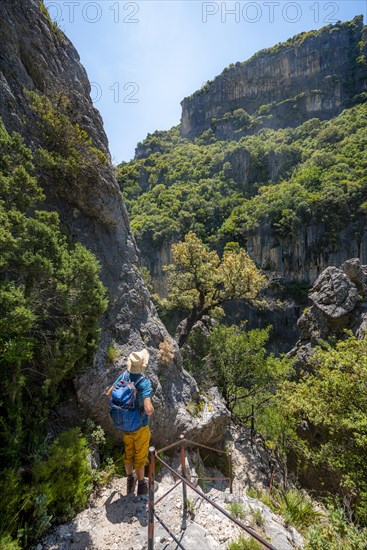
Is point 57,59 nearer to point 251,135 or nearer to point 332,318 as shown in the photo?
point 332,318

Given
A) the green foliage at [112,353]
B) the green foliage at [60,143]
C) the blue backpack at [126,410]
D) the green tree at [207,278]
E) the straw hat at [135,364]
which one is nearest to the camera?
the blue backpack at [126,410]

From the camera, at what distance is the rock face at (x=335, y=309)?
1858 centimetres

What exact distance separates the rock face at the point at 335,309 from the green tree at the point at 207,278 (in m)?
8.50

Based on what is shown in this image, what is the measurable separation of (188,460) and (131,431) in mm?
4171

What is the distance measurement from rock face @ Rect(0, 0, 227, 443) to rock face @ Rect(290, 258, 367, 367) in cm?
1376

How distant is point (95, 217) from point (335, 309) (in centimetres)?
1790

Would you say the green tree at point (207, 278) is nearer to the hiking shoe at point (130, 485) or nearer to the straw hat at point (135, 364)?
the hiking shoe at point (130, 485)

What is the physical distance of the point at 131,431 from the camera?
12.6 feet

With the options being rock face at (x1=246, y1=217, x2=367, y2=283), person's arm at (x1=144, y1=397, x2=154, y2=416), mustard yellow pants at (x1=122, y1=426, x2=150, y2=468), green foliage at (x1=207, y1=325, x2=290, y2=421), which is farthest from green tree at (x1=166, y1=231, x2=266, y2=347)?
rock face at (x1=246, y1=217, x2=367, y2=283)

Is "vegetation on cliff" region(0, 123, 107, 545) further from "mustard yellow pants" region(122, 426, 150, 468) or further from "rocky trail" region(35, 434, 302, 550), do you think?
"mustard yellow pants" region(122, 426, 150, 468)

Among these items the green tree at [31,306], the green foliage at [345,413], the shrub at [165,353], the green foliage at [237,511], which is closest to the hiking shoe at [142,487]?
the green foliage at [237,511]

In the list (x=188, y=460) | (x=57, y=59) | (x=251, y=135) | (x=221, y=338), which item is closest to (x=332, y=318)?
(x=221, y=338)

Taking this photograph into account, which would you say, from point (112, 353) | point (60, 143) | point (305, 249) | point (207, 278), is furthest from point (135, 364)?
point (305, 249)

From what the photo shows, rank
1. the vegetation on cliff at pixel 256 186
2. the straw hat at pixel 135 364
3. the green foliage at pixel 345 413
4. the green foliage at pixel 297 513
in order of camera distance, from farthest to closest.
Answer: the vegetation on cliff at pixel 256 186
the green foliage at pixel 345 413
the green foliage at pixel 297 513
the straw hat at pixel 135 364
